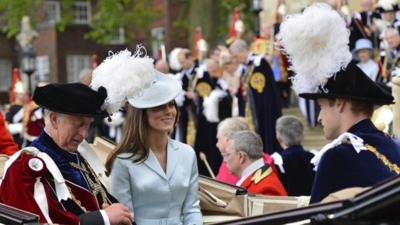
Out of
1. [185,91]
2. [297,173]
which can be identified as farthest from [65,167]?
[185,91]

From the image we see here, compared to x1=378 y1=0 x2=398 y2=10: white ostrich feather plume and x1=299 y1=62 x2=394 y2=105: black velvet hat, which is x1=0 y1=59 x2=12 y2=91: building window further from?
x1=299 y1=62 x2=394 y2=105: black velvet hat

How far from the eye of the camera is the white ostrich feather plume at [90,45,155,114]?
4.48 metres

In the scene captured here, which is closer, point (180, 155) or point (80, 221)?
point (80, 221)

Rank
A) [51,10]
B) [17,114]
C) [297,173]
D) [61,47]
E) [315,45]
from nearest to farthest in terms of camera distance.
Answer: [315,45]
[297,173]
[17,114]
[61,47]
[51,10]

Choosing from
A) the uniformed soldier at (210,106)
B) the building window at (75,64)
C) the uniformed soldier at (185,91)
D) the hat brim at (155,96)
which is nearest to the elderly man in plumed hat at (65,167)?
the hat brim at (155,96)

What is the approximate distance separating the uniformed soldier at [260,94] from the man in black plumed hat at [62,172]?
888cm

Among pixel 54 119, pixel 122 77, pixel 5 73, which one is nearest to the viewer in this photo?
pixel 54 119

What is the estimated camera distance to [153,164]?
4906mm

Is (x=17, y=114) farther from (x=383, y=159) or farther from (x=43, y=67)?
(x=43, y=67)

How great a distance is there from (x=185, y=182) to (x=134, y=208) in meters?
0.33

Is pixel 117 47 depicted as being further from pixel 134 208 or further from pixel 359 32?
pixel 134 208

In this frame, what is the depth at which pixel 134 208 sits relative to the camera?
487 centimetres

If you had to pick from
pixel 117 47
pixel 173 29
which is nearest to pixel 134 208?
pixel 173 29

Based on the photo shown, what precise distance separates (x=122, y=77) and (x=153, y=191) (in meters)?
0.73
